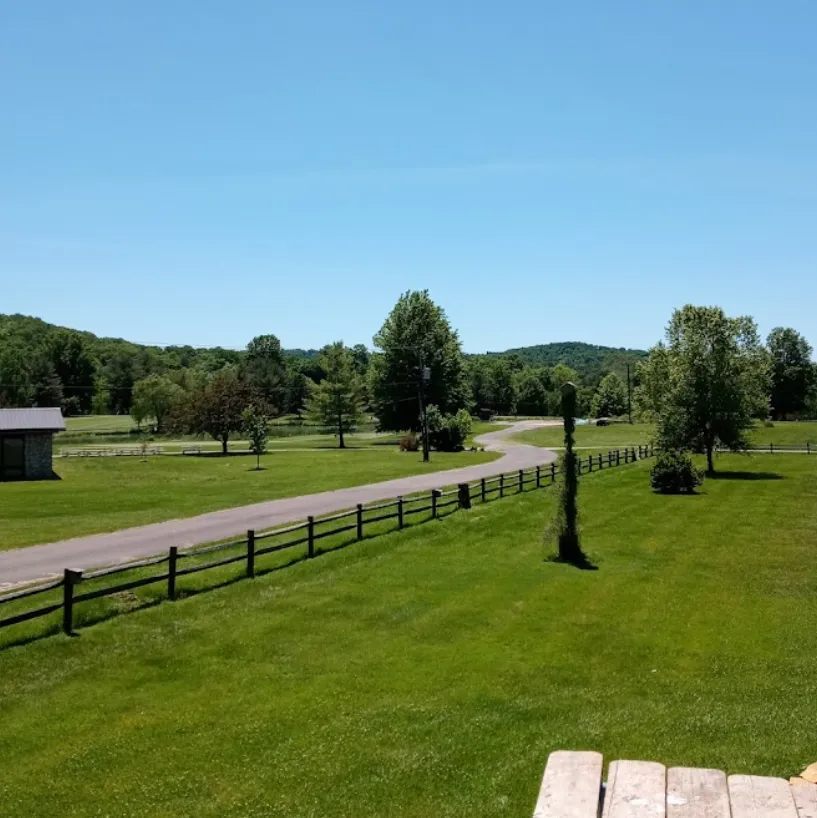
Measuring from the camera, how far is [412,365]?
88125 millimetres

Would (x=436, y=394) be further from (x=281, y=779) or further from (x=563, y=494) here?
(x=281, y=779)

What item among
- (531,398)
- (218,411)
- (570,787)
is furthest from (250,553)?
(531,398)

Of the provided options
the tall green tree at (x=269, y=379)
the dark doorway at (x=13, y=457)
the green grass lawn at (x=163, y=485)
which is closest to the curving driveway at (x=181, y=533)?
the green grass lawn at (x=163, y=485)

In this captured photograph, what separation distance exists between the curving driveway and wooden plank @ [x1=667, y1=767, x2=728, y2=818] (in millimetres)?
16820

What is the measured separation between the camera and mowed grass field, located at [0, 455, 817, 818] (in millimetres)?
8758

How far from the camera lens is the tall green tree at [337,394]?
82.1 m

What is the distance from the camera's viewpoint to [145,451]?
232 ft

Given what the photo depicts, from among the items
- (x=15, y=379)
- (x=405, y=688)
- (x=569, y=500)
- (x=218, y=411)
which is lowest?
(x=405, y=688)

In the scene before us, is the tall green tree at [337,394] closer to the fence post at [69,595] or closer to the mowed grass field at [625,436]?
the mowed grass field at [625,436]

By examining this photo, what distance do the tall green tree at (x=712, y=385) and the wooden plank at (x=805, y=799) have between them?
1786 inches

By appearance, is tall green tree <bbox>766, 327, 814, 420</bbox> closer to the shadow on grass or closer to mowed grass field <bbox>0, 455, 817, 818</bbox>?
the shadow on grass

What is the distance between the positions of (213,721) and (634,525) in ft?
68.7

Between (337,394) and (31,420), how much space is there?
38607mm

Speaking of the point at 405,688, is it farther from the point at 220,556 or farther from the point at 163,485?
the point at 163,485
